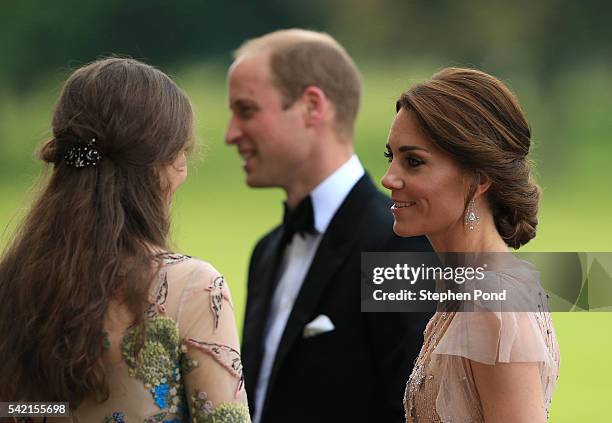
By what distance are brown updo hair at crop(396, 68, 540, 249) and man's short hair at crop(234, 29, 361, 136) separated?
1668 millimetres

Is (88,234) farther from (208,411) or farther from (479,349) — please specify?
(479,349)

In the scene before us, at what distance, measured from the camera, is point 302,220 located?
3.61 m

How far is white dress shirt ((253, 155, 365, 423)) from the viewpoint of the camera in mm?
3492

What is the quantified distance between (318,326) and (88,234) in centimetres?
136

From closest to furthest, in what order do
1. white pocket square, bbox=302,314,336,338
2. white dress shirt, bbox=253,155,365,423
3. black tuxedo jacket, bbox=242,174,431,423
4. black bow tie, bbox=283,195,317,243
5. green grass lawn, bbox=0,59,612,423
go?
black tuxedo jacket, bbox=242,174,431,423 < white pocket square, bbox=302,314,336,338 < white dress shirt, bbox=253,155,365,423 < black bow tie, bbox=283,195,317,243 < green grass lawn, bbox=0,59,612,423

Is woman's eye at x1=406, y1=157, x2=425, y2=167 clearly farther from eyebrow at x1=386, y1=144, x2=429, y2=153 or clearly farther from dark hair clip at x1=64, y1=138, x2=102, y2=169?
dark hair clip at x1=64, y1=138, x2=102, y2=169

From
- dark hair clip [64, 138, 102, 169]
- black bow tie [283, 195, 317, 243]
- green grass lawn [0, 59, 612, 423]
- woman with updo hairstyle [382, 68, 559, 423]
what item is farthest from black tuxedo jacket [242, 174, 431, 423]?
green grass lawn [0, 59, 612, 423]

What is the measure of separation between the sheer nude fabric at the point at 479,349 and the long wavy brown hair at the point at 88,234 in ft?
2.07

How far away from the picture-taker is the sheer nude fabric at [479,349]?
201 cm

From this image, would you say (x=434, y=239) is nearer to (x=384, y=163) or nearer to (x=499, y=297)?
(x=499, y=297)

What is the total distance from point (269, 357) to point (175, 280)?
4.82 ft

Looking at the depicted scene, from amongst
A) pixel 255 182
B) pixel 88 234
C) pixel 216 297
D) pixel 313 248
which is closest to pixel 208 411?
pixel 216 297

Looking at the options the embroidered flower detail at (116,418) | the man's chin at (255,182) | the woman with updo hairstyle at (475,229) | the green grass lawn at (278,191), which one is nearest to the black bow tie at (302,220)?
the man's chin at (255,182)

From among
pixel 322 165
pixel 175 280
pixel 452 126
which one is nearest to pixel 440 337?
pixel 452 126
